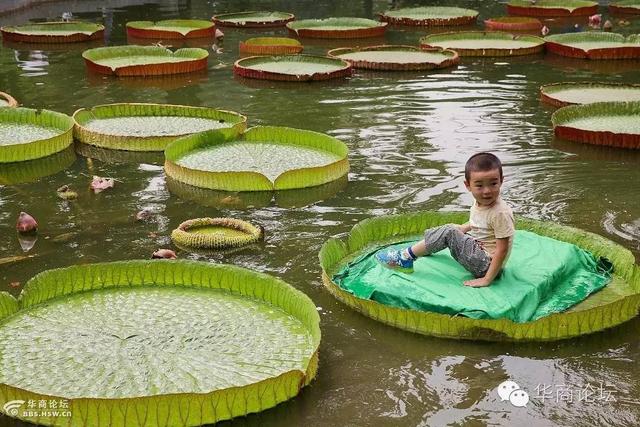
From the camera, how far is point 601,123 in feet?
26.2

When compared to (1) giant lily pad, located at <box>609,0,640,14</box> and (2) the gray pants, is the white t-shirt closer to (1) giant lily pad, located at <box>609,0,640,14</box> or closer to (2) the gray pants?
(2) the gray pants

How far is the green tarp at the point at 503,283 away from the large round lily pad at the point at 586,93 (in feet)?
13.9

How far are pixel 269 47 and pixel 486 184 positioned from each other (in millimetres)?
7572

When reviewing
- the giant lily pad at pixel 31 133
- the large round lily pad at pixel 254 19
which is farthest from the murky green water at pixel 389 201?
the large round lily pad at pixel 254 19

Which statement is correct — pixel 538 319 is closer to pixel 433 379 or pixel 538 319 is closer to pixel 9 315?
pixel 433 379

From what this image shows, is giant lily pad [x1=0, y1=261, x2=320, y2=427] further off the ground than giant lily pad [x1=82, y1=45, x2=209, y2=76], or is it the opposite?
giant lily pad [x1=82, y1=45, x2=209, y2=76]

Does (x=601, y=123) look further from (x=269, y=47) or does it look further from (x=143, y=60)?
(x=143, y=60)

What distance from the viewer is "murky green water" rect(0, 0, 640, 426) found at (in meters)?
3.84

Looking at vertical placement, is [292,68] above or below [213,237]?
above

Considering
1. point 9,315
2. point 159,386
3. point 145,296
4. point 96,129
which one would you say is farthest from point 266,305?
point 96,129

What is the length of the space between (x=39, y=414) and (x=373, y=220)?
2.43m

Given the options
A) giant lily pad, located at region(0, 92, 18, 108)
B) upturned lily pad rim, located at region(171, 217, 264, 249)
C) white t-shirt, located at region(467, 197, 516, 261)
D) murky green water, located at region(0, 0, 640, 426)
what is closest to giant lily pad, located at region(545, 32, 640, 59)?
murky green water, located at region(0, 0, 640, 426)

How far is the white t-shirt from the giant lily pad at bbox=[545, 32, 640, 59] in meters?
7.49

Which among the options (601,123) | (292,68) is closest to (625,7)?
(292,68)
